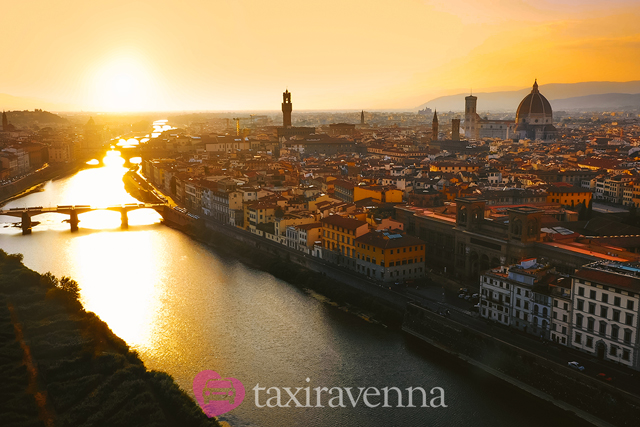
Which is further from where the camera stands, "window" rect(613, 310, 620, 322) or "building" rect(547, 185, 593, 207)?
"building" rect(547, 185, 593, 207)

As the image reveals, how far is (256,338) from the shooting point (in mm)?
10328

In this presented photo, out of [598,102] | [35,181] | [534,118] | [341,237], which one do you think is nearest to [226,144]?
[35,181]

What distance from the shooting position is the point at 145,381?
811cm

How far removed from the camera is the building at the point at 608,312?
802 cm

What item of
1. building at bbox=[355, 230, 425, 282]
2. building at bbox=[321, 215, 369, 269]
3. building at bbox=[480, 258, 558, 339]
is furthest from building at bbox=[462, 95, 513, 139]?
building at bbox=[480, 258, 558, 339]

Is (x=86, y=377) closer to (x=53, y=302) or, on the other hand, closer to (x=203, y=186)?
(x=53, y=302)

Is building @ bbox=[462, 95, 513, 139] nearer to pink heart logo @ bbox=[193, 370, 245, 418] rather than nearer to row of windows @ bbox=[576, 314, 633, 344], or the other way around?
row of windows @ bbox=[576, 314, 633, 344]

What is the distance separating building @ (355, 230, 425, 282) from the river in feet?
3.83

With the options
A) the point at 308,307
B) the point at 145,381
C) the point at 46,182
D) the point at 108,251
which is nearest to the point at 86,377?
the point at 145,381

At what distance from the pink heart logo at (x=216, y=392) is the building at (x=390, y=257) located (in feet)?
13.6

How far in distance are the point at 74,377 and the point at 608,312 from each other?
6799 mm

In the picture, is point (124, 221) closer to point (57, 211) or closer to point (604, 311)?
point (57, 211)

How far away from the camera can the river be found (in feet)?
26.5

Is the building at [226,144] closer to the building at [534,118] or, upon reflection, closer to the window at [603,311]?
the building at [534,118]
